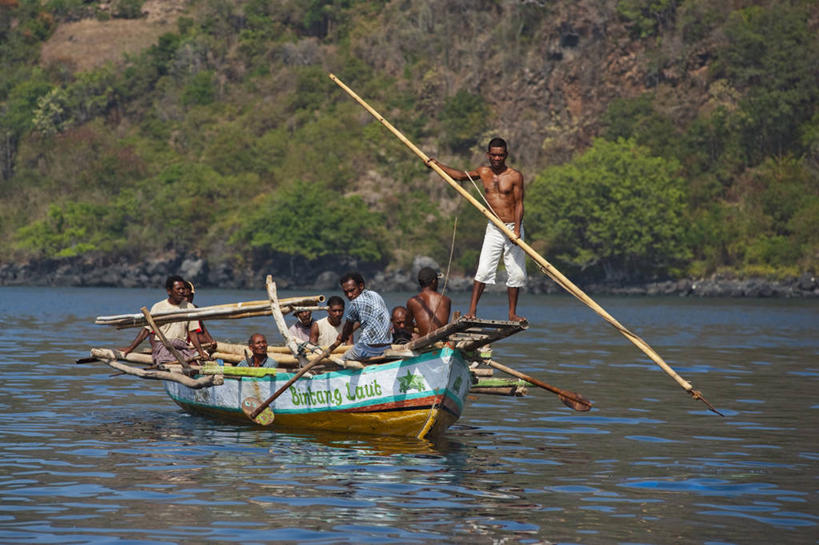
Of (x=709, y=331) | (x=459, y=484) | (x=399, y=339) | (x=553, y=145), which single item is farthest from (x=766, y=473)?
(x=553, y=145)

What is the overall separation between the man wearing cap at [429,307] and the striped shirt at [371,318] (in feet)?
1.51

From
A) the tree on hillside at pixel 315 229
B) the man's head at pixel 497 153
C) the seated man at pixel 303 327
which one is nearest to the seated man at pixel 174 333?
the seated man at pixel 303 327

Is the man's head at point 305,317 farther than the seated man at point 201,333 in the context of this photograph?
Yes

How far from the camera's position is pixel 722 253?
99.7m

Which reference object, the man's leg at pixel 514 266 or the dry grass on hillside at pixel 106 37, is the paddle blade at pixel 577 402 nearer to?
the man's leg at pixel 514 266

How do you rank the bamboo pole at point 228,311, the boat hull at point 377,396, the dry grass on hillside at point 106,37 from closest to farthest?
the boat hull at point 377,396, the bamboo pole at point 228,311, the dry grass on hillside at point 106,37

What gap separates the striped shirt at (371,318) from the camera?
18.0 meters

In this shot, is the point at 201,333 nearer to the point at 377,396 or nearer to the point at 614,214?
the point at 377,396

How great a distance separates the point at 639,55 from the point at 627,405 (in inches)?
3778

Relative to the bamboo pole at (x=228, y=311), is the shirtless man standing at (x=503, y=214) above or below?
above

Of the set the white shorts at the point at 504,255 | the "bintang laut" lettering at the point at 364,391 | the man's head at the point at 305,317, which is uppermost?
the white shorts at the point at 504,255

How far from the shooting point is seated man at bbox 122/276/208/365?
20484mm

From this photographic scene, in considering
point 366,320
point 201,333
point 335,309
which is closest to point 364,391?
point 366,320

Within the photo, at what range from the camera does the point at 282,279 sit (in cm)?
11231
